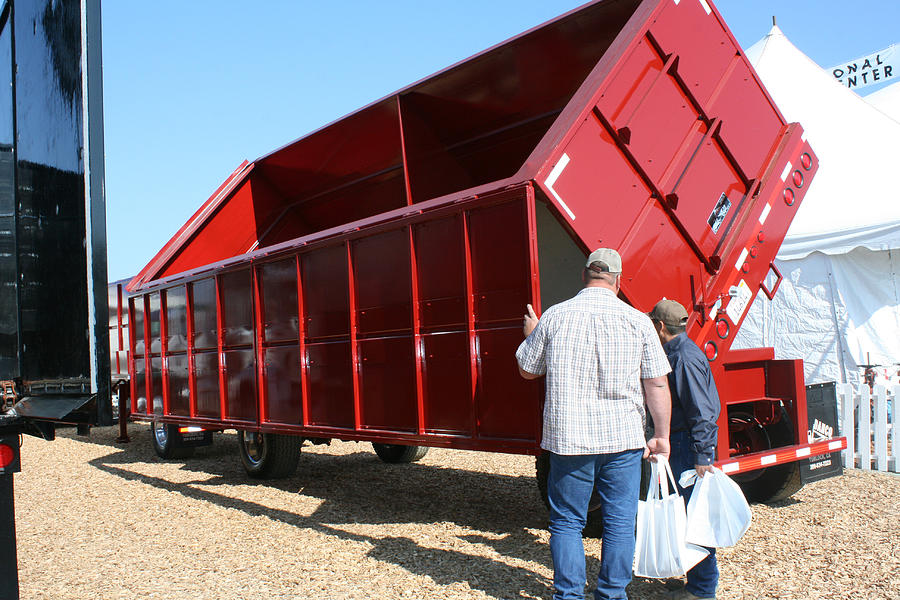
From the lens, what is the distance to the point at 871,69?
591 inches

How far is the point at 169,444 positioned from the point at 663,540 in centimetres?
849

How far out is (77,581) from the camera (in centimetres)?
466

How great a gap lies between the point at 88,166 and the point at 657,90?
3852mm

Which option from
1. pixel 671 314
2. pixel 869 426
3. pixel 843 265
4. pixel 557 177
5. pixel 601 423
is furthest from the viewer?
pixel 843 265

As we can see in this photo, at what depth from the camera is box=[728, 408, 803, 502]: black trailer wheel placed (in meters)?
5.33

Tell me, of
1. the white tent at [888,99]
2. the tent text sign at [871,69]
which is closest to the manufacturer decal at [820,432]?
the white tent at [888,99]

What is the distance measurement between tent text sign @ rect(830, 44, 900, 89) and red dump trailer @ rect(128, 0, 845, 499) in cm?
1129

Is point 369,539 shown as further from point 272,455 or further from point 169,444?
point 169,444

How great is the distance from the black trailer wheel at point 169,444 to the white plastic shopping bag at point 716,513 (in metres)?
8.12

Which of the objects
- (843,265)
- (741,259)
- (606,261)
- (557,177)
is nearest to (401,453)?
(741,259)

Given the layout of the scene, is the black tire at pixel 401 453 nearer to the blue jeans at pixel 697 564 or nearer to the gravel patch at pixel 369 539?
the gravel patch at pixel 369 539

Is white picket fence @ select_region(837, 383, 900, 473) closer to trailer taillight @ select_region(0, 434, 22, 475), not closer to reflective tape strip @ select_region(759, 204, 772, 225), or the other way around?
reflective tape strip @ select_region(759, 204, 772, 225)

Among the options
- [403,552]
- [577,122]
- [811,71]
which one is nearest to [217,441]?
[403,552]

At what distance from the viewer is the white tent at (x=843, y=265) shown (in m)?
9.46
